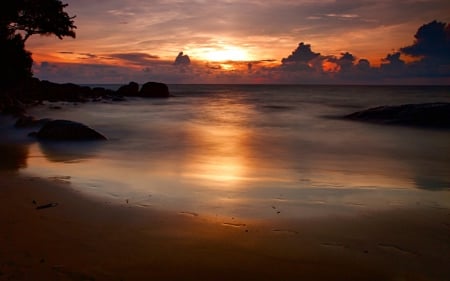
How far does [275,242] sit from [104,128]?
1944cm

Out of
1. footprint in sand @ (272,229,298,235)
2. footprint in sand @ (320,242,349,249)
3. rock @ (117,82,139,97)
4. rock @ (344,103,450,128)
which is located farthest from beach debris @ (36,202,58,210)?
rock @ (117,82,139,97)

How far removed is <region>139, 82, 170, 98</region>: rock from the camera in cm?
6631

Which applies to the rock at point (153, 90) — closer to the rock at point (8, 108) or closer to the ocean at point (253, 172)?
the rock at point (8, 108)

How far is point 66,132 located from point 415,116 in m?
19.5

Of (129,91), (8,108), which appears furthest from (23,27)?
(129,91)

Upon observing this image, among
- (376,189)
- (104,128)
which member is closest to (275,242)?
(376,189)

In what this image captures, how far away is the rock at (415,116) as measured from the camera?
23.1 metres

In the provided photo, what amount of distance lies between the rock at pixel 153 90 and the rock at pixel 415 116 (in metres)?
44.6

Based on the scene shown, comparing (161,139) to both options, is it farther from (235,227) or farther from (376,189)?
(235,227)

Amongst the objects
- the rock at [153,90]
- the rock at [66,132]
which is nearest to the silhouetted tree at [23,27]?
the rock at [66,132]

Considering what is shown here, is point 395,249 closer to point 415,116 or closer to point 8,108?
point 415,116

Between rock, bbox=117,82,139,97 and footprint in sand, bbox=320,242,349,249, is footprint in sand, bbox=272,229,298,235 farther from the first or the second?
rock, bbox=117,82,139,97

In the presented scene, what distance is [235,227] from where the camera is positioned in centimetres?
548

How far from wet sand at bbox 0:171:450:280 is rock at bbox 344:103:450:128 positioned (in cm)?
1864
